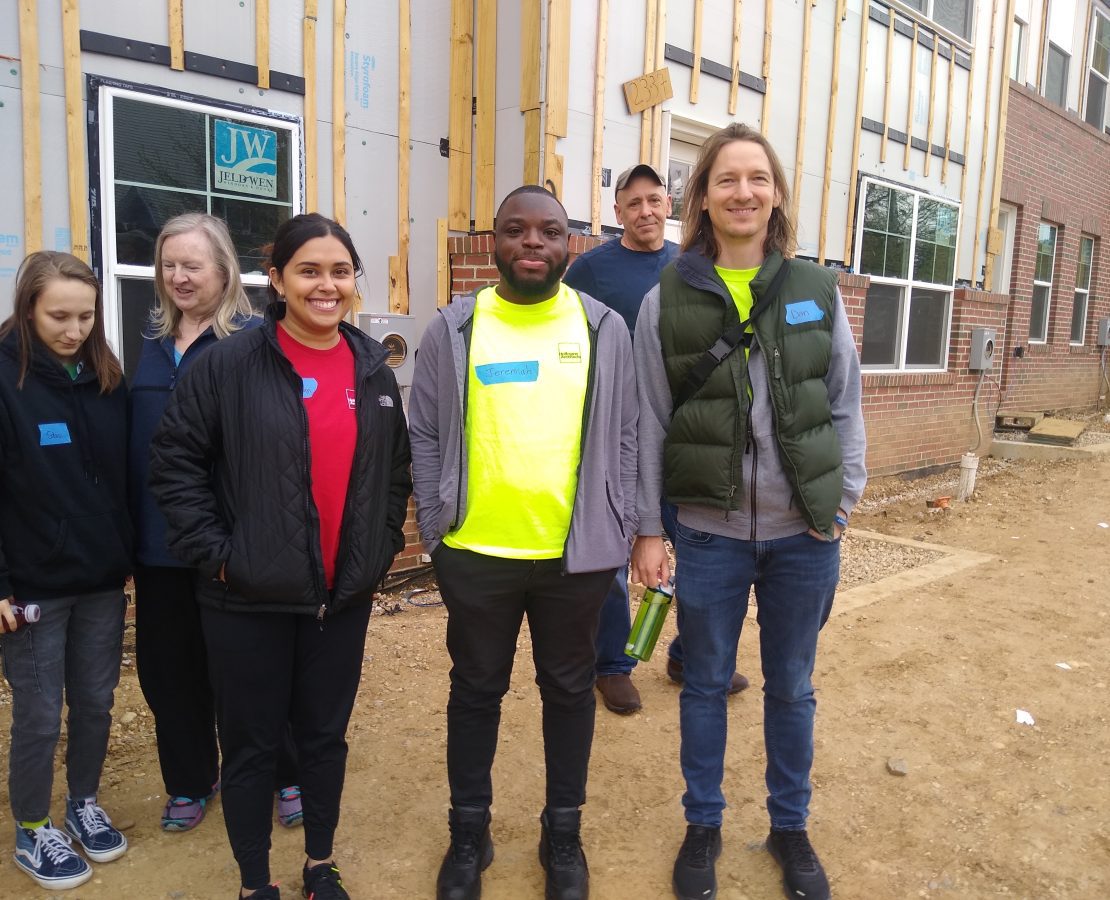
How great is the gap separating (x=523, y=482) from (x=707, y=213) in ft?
3.29

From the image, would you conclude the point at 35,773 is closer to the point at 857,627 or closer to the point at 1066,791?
the point at 1066,791

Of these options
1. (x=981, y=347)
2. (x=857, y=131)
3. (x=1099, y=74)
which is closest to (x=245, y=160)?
(x=857, y=131)

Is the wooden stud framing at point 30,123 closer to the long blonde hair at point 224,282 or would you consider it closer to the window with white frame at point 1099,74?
the long blonde hair at point 224,282

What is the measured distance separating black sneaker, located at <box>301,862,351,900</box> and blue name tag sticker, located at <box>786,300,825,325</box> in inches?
81.1

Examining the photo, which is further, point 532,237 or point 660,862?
point 660,862

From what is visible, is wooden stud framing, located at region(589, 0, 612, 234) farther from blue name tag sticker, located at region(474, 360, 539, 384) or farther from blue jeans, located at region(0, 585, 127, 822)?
blue jeans, located at region(0, 585, 127, 822)

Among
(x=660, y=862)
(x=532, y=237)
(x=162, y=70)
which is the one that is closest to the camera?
(x=532, y=237)

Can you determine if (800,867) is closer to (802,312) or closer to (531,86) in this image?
(802,312)

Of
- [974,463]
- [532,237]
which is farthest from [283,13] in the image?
[974,463]

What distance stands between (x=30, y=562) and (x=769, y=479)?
214 centimetres

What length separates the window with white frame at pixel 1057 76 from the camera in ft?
42.1

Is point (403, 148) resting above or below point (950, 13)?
below

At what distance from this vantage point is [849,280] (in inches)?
326

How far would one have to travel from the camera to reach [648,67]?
6.10 metres
